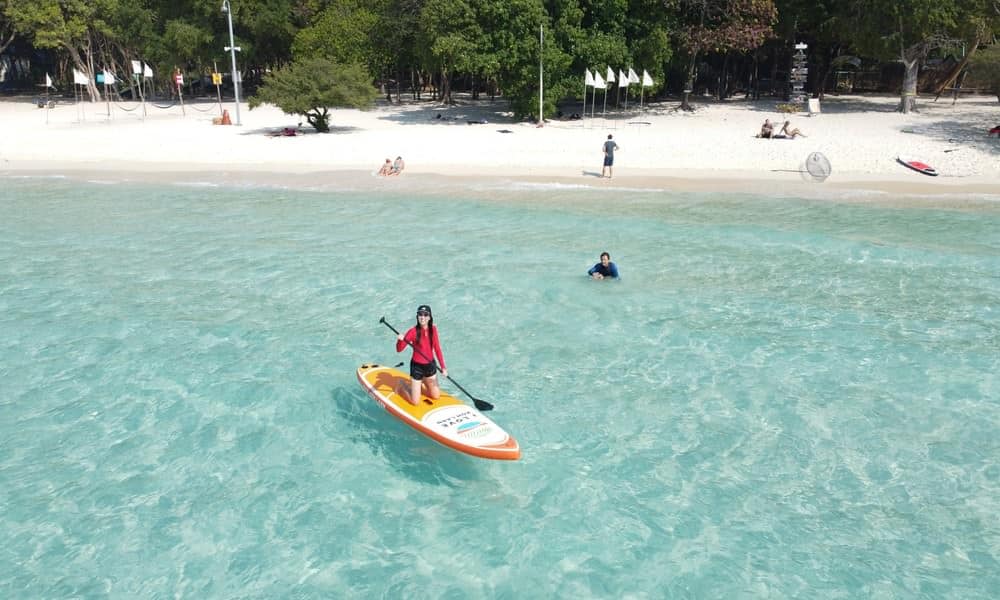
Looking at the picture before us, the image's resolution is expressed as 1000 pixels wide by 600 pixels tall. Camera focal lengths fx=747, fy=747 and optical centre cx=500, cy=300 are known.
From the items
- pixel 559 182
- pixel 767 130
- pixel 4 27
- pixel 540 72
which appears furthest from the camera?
pixel 4 27

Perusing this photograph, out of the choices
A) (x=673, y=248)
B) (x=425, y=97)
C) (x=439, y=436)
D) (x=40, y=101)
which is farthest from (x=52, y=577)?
(x=40, y=101)

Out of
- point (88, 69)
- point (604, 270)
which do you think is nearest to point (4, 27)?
point (88, 69)

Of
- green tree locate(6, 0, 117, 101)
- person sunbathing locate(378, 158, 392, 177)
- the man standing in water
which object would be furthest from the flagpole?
green tree locate(6, 0, 117, 101)

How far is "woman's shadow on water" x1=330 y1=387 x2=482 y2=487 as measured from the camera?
360 inches

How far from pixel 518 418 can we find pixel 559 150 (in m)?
21.8

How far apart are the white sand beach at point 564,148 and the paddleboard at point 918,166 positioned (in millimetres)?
208

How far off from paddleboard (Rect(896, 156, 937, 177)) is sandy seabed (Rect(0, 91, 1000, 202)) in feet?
0.78

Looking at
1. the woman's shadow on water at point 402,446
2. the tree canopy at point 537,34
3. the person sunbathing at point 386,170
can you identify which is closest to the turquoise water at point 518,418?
the woman's shadow on water at point 402,446

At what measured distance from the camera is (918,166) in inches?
1024

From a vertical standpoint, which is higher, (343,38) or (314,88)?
(343,38)

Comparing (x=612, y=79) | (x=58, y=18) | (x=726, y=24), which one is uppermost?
(x=58, y=18)

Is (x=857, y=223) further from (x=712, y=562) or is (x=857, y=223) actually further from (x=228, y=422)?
(x=228, y=422)

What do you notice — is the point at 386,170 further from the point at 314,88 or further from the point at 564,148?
the point at 314,88

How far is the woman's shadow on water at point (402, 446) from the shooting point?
30.0ft
